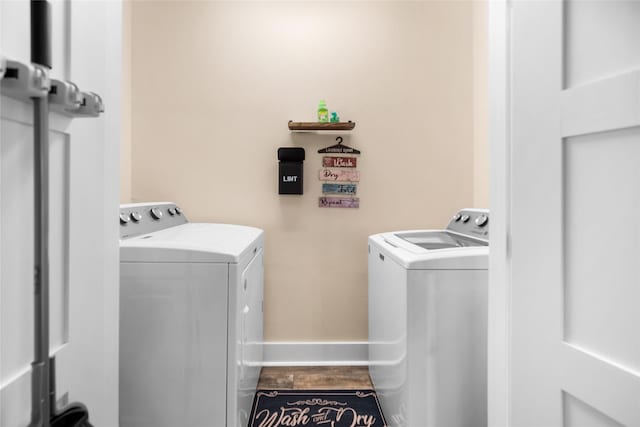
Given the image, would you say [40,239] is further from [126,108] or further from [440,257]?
[126,108]

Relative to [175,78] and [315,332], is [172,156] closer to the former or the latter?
[175,78]

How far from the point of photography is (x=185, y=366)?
1.35 metres

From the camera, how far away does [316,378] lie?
7.40ft

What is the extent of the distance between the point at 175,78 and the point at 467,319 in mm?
2258

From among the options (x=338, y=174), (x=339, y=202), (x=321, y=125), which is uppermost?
(x=321, y=125)

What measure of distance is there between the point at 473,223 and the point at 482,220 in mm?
98

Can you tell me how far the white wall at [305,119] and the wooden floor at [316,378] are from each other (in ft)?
0.69

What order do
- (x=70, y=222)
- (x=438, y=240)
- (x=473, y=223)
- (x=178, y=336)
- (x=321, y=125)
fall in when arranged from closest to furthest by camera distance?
(x=70, y=222), (x=178, y=336), (x=438, y=240), (x=473, y=223), (x=321, y=125)

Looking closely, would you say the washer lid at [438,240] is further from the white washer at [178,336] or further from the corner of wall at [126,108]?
the corner of wall at [126,108]

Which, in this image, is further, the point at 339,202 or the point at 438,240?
the point at 339,202

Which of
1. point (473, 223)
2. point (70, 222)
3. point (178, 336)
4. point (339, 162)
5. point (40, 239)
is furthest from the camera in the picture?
point (339, 162)

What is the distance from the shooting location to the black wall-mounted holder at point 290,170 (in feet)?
7.83

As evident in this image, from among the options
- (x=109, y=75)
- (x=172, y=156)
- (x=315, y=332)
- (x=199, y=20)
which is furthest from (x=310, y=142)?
(x=109, y=75)

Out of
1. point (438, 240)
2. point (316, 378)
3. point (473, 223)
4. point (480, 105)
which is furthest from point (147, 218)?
point (480, 105)
